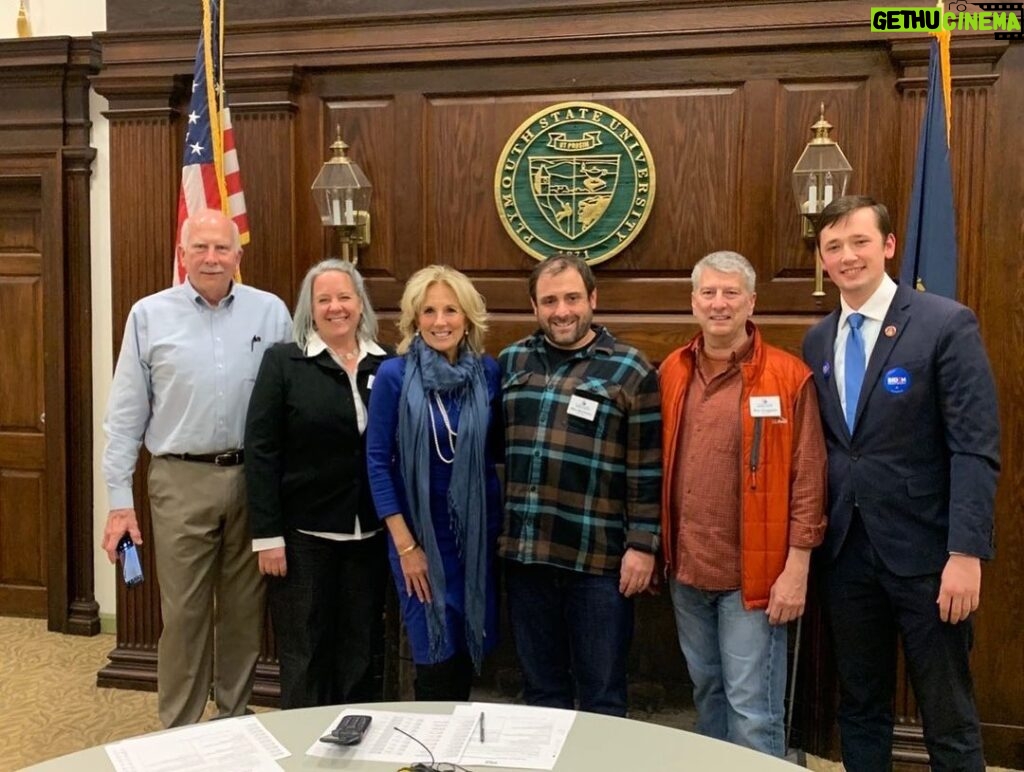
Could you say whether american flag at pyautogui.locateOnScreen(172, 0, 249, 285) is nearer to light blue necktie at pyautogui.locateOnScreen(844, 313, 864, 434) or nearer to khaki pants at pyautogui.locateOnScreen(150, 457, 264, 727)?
khaki pants at pyautogui.locateOnScreen(150, 457, 264, 727)

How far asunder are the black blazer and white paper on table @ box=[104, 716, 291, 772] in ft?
3.23

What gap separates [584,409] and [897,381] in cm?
72

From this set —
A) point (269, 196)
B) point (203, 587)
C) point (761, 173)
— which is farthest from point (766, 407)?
point (269, 196)

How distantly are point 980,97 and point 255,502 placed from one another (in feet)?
8.07

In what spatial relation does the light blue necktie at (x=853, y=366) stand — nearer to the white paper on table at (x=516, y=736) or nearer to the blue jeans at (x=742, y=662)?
the blue jeans at (x=742, y=662)

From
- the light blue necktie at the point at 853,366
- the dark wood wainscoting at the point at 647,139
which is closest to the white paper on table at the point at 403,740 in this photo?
the light blue necktie at the point at 853,366

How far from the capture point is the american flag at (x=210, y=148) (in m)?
3.06

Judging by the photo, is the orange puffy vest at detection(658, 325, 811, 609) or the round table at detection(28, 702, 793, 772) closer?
the round table at detection(28, 702, 793, 772)

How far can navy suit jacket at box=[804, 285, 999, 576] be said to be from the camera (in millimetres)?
2023

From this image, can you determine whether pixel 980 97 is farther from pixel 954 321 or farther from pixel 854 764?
pixel 854 764

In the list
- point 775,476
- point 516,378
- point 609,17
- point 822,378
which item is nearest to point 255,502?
point 516,378

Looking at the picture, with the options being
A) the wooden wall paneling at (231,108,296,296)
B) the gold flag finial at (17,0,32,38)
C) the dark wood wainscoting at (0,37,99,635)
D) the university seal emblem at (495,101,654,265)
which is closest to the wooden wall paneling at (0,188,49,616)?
the dark wood wainscoting at (0,37,99,635)

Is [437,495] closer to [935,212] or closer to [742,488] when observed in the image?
[742,488]

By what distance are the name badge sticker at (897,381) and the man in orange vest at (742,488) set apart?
0.17m
